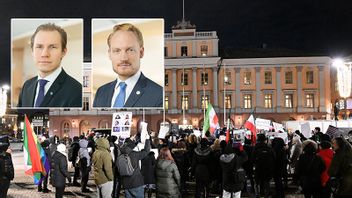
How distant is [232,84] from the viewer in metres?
58.2

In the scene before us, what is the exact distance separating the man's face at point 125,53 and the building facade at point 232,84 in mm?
42225

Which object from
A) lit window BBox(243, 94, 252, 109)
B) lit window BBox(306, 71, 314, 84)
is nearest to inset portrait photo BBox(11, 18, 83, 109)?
lit window BBox(243, 94, 252, 109)

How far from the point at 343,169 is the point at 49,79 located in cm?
950

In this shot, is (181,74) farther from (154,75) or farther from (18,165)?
(154,75)

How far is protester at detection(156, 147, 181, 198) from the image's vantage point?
8586 mm

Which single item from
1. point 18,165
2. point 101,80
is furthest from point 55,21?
point 18,165

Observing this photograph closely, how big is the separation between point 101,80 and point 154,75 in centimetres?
166

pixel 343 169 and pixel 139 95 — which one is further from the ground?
pixel 139 95

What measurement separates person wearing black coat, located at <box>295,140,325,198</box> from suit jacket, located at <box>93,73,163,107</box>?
616cm

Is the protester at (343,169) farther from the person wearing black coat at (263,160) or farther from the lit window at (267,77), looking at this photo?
the lit window at (267,77)

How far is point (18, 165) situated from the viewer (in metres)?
24.8

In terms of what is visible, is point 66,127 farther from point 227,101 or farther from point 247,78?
point 247,78

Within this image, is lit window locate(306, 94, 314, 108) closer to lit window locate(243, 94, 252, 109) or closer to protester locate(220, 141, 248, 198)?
lit window locate(243, 94, 252, 109)

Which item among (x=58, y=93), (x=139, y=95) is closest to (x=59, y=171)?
(x=58, y=93)
